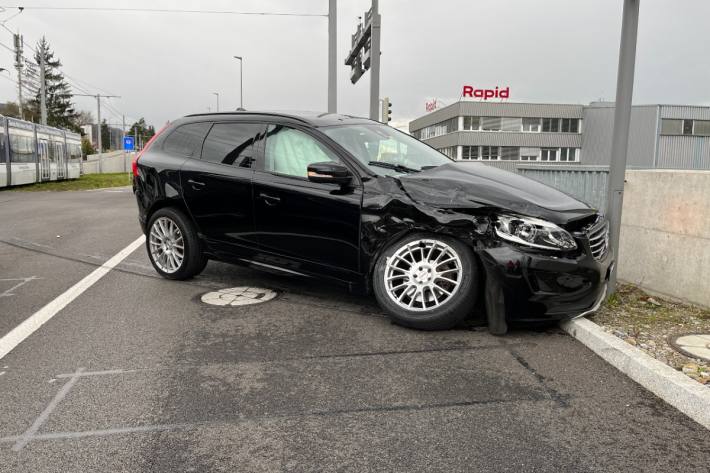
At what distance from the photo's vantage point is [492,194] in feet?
14.7

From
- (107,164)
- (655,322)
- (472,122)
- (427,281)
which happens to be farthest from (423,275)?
(472,122)

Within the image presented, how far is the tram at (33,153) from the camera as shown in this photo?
2528cm

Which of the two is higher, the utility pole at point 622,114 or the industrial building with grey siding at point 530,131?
the industrial building with grey siding at point 530,131

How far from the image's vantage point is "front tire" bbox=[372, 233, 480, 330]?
4.41m

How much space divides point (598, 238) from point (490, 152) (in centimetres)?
7554

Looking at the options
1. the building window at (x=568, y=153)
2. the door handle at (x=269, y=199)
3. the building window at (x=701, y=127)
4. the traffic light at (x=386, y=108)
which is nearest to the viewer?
the door handle at (x=269, y=199)

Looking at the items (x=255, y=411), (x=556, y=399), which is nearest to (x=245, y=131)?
(x=255, y=411)

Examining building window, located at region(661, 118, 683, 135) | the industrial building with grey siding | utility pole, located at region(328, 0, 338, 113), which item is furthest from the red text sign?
utility pole, located at region(328, 0, 338, 113)

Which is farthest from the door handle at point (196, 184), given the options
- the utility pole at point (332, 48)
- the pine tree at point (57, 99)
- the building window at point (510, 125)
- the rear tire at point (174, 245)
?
the pine tree at point (57, 99)

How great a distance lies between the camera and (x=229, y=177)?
5.69 meters

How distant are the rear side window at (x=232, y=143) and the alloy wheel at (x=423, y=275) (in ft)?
6.00

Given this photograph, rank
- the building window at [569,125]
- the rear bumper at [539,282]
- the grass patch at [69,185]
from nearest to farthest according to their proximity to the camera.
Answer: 1. the rear bumper at [539,282]
2. the grass patch at [69,185]
3. the building window at [569,125]

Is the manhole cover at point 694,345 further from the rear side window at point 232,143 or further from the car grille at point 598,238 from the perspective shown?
the rear side window at point 232,143

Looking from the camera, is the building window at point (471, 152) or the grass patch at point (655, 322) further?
the building window at point (471, 152)
